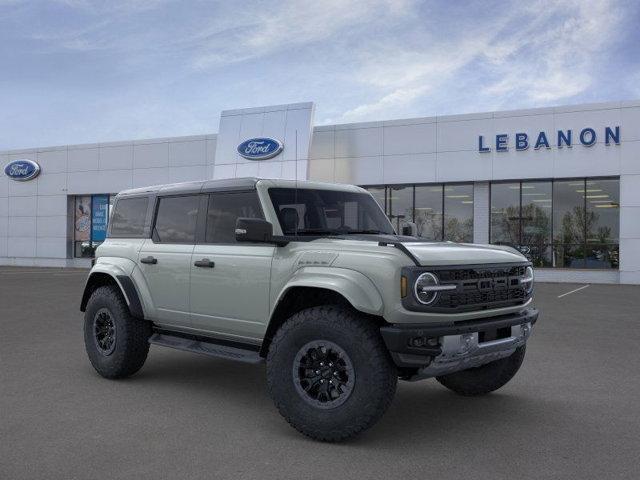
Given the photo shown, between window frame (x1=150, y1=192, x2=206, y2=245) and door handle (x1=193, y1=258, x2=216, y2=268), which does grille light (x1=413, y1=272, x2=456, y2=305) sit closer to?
door handle (x1=193, y1=258, x2=216, y2=268)

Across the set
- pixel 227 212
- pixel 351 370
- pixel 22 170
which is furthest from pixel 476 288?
pixel 22 170

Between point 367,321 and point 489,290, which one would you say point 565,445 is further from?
point 367,321

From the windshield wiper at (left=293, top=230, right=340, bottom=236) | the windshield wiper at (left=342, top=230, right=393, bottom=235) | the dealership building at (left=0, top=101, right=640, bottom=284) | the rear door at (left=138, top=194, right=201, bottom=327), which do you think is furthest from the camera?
the dealership building at (left=0, top=101, right=640, bottom=284)

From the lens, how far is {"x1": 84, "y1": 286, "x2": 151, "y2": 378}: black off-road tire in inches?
246

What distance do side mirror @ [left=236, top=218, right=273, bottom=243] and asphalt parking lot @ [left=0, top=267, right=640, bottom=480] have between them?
1.46 metres

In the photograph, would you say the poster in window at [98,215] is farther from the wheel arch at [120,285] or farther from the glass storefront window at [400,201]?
the wheel arch at [120,285]

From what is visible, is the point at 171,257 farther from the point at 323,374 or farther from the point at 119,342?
the point at 323,374

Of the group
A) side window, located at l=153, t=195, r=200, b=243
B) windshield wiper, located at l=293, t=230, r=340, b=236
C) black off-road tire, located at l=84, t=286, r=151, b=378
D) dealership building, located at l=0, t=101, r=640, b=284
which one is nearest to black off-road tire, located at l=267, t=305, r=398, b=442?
windshield wiper, located at l=293, t=230, r=340, b=236

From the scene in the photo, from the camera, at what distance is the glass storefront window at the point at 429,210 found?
25.3 meters

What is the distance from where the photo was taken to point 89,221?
107 feet

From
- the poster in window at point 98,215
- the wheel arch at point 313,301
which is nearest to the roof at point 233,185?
the wheel arch at point 313,301

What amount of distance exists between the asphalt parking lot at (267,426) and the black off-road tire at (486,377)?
16cm

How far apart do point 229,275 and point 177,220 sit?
113cm

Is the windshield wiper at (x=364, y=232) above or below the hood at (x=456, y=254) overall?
above
